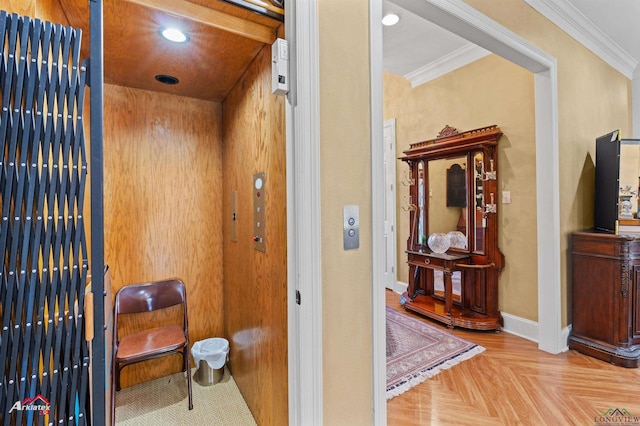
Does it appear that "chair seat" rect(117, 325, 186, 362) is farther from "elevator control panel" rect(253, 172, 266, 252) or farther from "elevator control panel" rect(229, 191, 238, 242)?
"elevator control panel" rect(253, 172, 266, 252)

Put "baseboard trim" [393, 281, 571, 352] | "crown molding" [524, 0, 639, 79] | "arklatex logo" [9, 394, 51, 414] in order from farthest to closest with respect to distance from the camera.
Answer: "baseboard trim" [393, 281, 571, 352]
"crown molding" [524, 0, 639, 79]
"arklatex logo" [9, 394, 51, 414]

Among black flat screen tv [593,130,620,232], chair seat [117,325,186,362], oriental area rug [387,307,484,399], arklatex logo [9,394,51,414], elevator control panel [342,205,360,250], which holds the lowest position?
oriental area rug [387,307,484,399]

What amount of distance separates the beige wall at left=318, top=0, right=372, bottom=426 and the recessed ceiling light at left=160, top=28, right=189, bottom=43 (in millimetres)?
703

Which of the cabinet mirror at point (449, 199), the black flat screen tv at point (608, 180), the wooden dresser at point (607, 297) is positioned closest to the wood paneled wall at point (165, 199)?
the cabinet mirror at point (449, 199)

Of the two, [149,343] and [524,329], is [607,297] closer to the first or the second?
[524,329]

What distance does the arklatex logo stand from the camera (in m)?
0.82

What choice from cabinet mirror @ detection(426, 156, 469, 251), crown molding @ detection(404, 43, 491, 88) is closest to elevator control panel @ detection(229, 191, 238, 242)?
cabinet mirror @ detection(426, 156, 469, 251)

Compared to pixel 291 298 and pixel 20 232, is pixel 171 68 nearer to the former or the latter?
pixel 20 232

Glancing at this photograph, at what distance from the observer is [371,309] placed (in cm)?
131

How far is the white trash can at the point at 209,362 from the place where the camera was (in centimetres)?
210

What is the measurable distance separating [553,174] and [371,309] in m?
2.20

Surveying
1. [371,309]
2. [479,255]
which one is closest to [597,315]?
[479,255]

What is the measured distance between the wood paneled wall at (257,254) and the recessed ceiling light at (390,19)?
1.46 m

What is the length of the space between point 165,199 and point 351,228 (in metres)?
1.62
